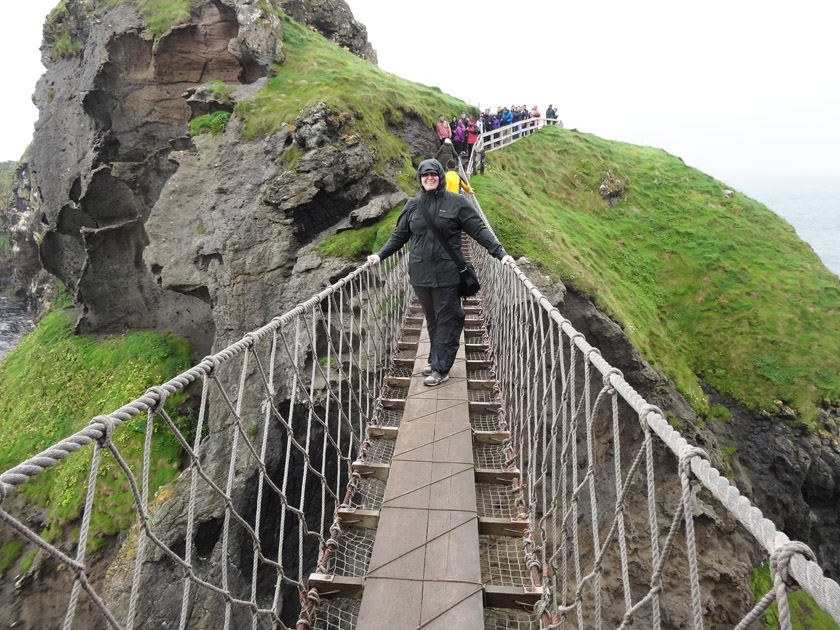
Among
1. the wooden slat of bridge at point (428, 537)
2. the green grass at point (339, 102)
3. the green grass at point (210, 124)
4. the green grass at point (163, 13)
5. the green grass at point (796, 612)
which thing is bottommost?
the green grass at point (796, 612)

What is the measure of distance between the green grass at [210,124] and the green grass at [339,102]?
1.50 feet

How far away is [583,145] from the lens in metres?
Result: 18.8

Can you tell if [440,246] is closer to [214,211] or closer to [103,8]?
[214,211]

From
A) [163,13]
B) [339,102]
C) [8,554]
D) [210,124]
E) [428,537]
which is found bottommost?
[8,554]

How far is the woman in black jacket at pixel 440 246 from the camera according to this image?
3424 mm

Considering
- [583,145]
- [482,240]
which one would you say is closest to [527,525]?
[482,240]

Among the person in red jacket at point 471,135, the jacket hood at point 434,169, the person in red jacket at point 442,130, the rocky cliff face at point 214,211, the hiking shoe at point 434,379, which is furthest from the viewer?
the person in red jacket at point 471,135

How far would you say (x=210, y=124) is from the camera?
9.95 meters

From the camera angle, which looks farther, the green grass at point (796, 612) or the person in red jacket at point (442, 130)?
the person in red jacket at point (442, 130)

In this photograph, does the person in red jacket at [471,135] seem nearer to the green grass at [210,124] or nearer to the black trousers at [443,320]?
the green grass at [210,124]

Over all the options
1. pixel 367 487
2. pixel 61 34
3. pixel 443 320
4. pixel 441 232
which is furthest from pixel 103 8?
pixel 367 487

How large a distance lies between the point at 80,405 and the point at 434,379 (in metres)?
13.5

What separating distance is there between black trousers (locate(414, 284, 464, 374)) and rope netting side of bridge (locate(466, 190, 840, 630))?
59cm

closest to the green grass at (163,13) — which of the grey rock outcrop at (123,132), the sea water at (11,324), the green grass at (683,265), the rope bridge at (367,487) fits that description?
the grey rock outcrop at (123,132)
